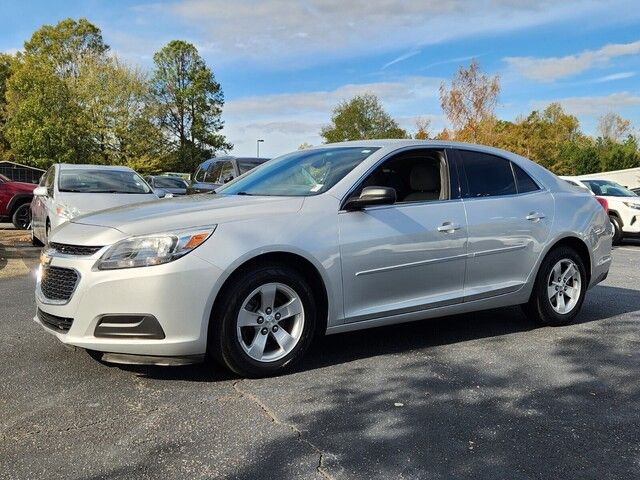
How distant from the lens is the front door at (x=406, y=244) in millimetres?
4152

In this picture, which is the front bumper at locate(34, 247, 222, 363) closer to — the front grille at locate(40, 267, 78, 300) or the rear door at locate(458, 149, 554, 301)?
the front grille at locate(40, 267, 78, 300)

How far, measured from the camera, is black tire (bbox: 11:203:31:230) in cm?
1408

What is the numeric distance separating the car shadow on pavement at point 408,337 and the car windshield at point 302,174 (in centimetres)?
122

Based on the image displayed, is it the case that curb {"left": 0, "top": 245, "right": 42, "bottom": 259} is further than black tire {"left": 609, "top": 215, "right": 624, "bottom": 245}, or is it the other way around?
black tire {"left": 609, "top": 215, "right": 624, "bottom": 245}

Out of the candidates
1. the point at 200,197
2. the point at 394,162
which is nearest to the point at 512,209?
the point at 394,162

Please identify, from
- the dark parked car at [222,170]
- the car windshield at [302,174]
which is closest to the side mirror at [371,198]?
the car windshield at [302,174]

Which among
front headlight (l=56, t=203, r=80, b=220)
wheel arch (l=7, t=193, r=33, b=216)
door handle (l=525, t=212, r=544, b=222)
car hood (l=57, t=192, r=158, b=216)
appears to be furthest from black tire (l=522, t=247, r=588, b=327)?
wheel arch (l=7, t=193, r=33, b=216)

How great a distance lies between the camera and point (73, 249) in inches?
148

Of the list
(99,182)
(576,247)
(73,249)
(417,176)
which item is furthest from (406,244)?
(99,182)

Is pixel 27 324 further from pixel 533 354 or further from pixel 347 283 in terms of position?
pixel 533 354

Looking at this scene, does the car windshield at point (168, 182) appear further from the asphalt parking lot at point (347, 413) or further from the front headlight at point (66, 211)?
the asphalt parking lot at point (347, 413)

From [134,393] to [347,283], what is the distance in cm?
152

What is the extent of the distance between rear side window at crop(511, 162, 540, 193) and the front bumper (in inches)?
116

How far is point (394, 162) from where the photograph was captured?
15.7 feet
